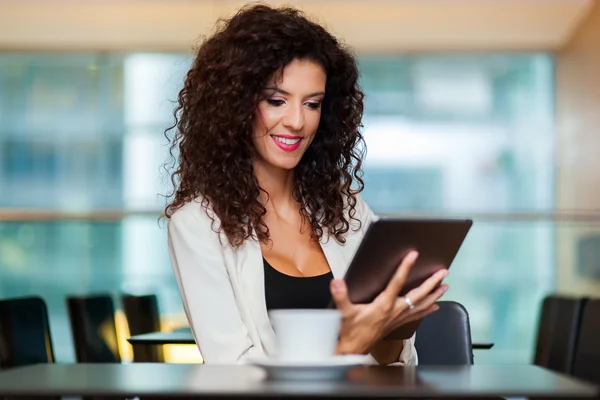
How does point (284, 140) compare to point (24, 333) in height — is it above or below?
above

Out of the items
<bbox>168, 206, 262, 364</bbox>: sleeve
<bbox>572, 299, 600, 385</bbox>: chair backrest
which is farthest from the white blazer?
<bbox>572, 299, 600, 385</bbox>: chair backrest

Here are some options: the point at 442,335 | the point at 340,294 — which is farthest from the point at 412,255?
the point at 442,335

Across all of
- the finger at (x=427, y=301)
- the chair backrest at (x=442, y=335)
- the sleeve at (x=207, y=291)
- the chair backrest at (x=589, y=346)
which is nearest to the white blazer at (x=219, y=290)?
the sleeve at (x=207, y=291)

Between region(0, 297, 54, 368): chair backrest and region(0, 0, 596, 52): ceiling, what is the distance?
10.0 ft

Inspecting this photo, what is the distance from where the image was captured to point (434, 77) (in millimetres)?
5199

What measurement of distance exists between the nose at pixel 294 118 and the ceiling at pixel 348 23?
3.12 meters

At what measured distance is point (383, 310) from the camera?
5.23 ft

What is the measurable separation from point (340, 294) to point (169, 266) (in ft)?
12.0

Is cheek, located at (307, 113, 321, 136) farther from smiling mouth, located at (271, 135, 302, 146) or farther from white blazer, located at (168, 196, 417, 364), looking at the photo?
white blazer, located at (168, 196, 417, 364)

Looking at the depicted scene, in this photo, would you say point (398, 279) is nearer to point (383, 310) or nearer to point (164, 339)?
point (383, 310)

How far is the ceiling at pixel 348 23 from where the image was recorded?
5.13 metres

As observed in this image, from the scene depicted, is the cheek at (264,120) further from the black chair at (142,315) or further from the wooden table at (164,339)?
the black chair at (142,315)

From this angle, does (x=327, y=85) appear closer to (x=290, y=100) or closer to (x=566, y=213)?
(x=290, y=100)

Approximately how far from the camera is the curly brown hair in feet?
6.87
